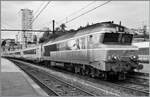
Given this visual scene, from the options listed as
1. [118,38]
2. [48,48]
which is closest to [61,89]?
[118,38]

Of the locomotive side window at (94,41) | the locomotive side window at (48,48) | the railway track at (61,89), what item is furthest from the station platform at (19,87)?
the locomotive side window at (48,48)

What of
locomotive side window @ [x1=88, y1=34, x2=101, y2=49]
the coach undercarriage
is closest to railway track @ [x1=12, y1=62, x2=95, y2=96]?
the coach undercarriage

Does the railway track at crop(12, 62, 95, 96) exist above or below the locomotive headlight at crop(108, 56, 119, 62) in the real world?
below

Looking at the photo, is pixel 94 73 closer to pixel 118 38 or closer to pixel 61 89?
pixel 118 38

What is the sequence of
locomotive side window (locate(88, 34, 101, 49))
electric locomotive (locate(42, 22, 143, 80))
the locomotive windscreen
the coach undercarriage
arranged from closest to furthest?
electric locomotive (locate(42, 22, 143, 80))
the locomotive windscreen
locomotive side window (locate(88, 34, 101, 49))
the coach undercarriage

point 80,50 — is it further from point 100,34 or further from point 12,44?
point 12,44

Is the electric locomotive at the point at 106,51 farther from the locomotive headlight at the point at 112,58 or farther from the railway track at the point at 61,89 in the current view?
the railway track at the point at 61,89

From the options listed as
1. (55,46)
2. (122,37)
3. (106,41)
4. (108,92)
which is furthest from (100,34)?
(55,46)

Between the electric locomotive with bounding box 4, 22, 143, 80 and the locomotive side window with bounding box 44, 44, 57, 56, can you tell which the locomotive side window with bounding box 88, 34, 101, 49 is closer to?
the electric locomotive with bounding box 4, 22, 143, 80

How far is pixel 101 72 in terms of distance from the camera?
13836 millimetres

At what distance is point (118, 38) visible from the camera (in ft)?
45.1

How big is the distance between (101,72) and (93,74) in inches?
35.3

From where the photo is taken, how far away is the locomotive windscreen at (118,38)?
1337cm

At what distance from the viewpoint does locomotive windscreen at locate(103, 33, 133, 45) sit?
43.9 ft
